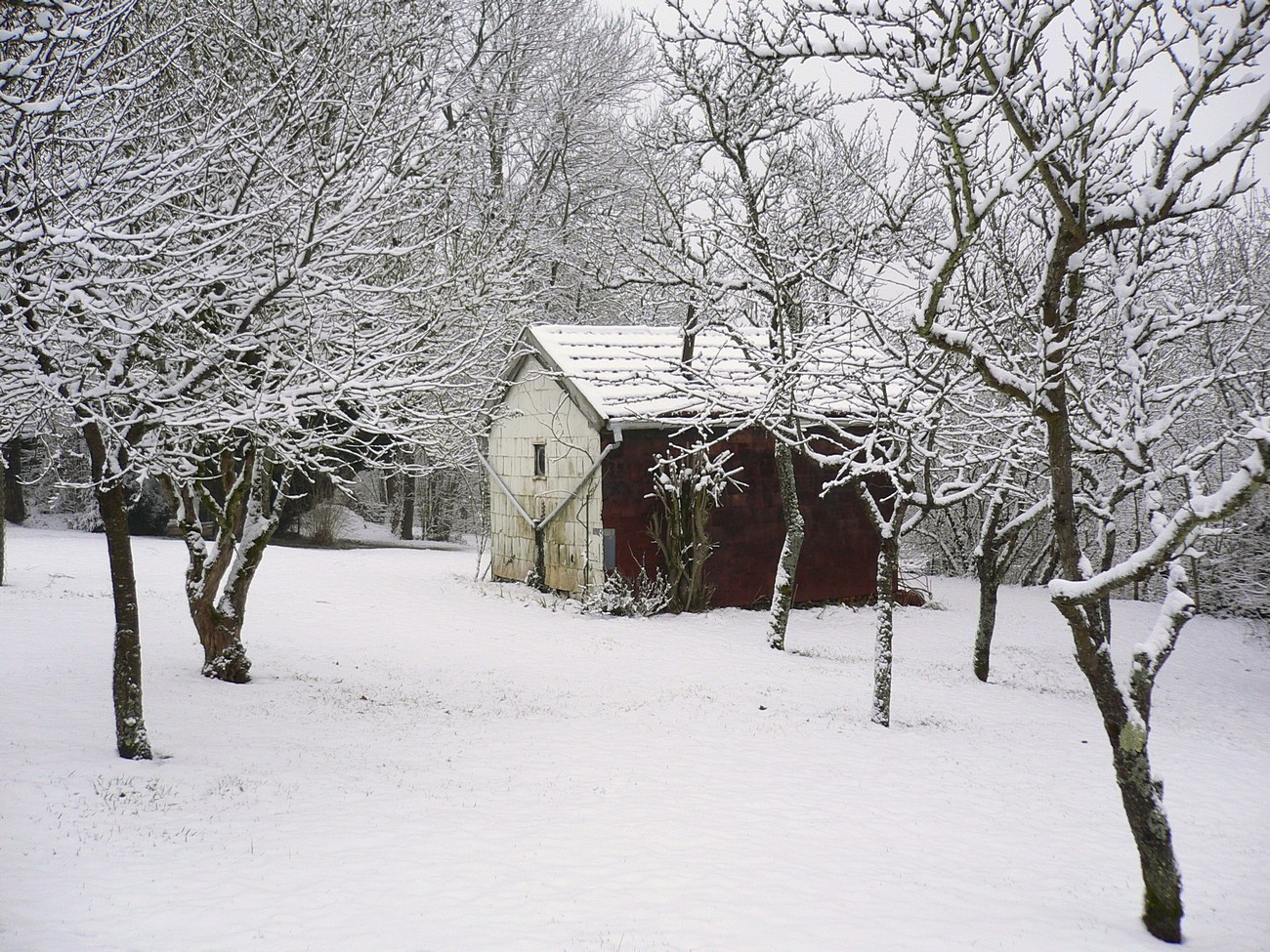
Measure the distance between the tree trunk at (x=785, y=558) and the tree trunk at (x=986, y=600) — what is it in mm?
2792

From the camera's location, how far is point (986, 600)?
45.3ft

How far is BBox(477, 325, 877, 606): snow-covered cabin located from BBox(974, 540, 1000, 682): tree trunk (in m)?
3.39

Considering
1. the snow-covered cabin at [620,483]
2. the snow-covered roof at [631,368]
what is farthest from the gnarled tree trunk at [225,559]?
the snow-covered cabin at [620,483]

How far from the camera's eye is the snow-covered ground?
545 centimetres

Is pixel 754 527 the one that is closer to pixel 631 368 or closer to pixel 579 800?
pixel 631 368

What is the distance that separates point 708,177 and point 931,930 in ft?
41.2

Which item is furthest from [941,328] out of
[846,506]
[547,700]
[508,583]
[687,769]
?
[508,583]

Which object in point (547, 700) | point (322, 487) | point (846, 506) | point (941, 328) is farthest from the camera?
point (322, 487)

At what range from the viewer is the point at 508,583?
66.4 ft

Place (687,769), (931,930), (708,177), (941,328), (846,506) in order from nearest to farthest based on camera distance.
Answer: (931,930), (941,328), (687,769), (708,177), (846,506)

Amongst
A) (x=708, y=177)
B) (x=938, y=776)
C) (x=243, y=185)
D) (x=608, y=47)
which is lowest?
(x=938, y=776)

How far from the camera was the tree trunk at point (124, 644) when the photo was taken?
769cm

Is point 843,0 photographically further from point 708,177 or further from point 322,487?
point 322,487

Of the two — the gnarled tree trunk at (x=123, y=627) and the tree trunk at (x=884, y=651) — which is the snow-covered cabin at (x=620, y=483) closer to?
the tree trunk at (x=884, y=651)
